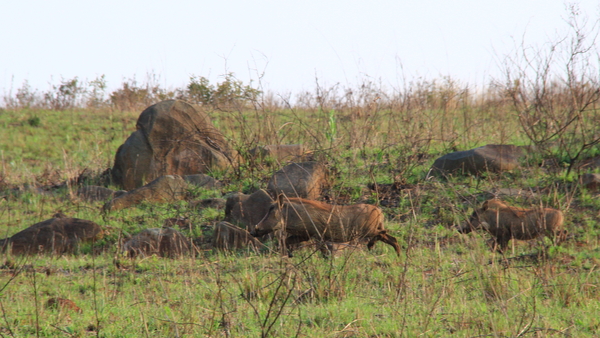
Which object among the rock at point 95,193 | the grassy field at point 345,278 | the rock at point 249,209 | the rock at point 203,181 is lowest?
the grassy field at point 345,278

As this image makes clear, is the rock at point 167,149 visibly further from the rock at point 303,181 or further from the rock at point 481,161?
the rock at point 481,161

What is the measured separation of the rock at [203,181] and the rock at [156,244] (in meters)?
2.30

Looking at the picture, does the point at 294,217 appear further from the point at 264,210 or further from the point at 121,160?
the point at 121,160

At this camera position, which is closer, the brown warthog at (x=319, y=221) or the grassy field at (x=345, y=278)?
the grassy field at (x=345, y=278)

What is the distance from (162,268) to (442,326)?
2.60 metres

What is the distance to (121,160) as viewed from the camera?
872 centimetres

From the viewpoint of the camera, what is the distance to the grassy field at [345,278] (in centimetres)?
296

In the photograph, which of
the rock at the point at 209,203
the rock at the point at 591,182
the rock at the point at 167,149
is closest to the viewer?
the rock at the point at 591,182

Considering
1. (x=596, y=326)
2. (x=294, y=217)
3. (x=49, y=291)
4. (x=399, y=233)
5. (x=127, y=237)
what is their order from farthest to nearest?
(x=127, y=237), (x=399, y=233), (x=294, y=217), (x=49, y=291), (x=596, y=326)

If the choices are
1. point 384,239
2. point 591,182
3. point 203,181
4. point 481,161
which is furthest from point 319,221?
point 203,181

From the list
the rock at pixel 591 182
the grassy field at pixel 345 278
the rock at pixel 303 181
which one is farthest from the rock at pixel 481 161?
the rock at pixel 303 181

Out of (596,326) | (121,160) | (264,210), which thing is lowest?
(596,326)

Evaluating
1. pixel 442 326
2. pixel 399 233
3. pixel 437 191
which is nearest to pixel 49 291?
pixel 442 326

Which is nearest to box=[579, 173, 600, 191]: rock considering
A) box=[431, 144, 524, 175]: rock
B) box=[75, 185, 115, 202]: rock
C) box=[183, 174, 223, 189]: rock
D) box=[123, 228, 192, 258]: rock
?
box=[431, 144, 524, 175]: rock
